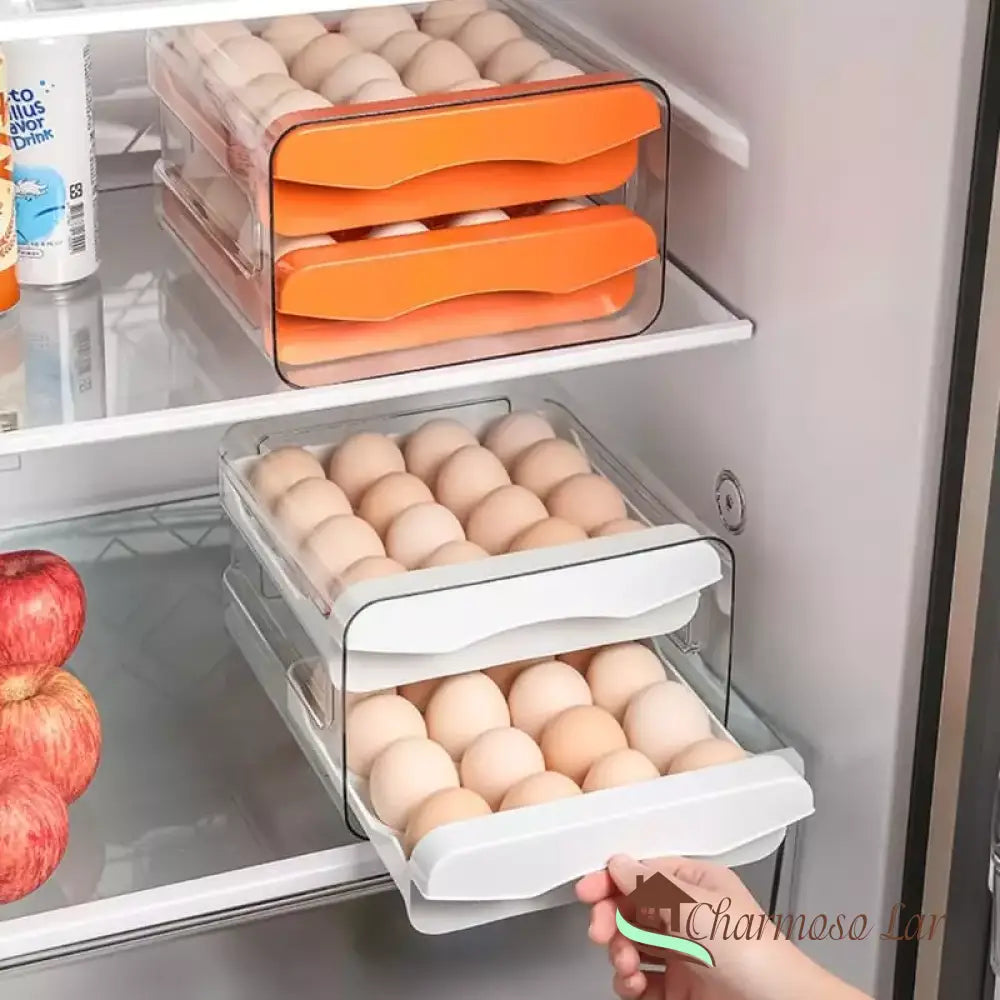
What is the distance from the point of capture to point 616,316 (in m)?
1.27

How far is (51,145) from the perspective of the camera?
124cm

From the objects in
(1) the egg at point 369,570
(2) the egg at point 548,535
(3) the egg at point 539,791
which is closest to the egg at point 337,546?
(1) the egg at point 369,570

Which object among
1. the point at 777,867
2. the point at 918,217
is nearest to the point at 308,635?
the point at 777,867

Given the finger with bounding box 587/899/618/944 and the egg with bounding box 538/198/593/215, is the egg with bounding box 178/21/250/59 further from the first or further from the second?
the finger with bounding box 587/899/618/944

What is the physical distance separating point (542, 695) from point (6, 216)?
1.67ft

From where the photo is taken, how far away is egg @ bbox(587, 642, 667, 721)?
128 cm

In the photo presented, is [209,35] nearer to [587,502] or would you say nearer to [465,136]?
[465,136]

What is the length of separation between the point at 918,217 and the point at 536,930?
25.1 inches

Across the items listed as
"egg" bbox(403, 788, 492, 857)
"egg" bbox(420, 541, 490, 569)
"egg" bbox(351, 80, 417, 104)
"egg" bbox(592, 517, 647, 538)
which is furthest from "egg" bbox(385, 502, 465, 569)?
"egg" bbox(351, 80, 417, 104)

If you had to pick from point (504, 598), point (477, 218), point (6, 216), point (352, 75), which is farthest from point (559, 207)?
point (6, 216)

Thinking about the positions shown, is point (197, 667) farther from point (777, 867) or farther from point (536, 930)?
point (777, 867)

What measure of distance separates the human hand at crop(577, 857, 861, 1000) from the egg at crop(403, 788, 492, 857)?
3.5 inches

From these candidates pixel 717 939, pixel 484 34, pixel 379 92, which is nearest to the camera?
pixel 717 939

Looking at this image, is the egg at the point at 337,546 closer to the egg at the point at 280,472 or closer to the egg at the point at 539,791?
the egg at the point at 280,472
